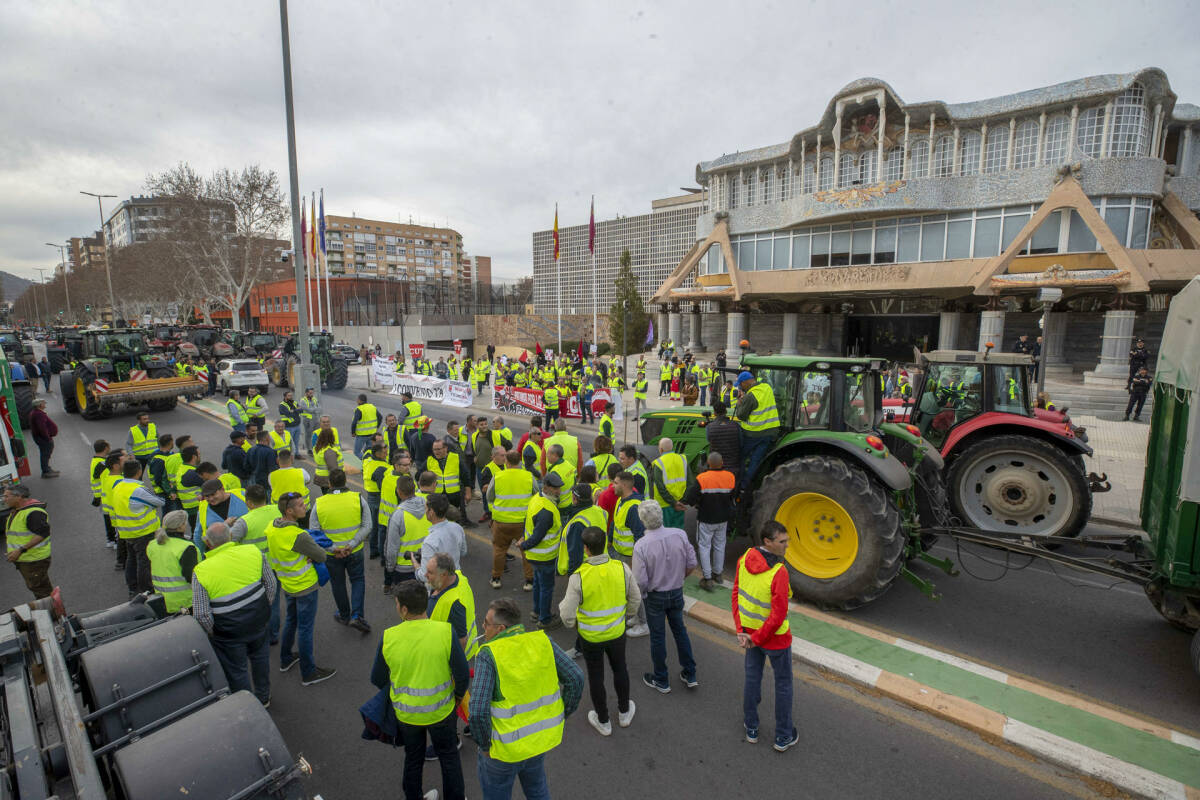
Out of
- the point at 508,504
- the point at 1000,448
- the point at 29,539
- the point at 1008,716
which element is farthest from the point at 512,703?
the point at 1000,448

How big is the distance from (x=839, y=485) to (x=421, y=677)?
410 centimetres

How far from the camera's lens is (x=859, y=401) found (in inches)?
262

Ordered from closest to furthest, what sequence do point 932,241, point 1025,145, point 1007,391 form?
1. point 1007,391
2. point 1025,145
3. point 932,241

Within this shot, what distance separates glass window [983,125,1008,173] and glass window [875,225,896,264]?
419 cm

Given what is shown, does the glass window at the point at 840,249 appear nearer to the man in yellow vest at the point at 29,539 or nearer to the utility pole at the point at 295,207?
the utility pole at the point at 295,207

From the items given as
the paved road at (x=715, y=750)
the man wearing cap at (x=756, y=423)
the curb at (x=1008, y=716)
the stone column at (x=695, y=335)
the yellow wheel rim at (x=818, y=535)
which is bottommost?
the paved road at (x=715, y=750)

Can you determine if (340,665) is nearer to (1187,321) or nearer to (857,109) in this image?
(1187,321)

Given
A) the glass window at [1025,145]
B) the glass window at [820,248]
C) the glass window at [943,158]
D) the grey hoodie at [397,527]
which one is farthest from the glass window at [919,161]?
the grey hoodie at [397,527]

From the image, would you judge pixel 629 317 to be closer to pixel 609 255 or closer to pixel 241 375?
pixel 609 255

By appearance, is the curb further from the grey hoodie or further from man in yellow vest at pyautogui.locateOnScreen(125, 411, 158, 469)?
man in yellow vest at pyautogui.locateOnScreen(125, 411, 158, 469)

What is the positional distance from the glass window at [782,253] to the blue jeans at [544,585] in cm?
2739

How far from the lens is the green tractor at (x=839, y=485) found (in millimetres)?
5496

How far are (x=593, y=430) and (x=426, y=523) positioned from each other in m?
10.8

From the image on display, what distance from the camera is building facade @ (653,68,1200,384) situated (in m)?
21.4
